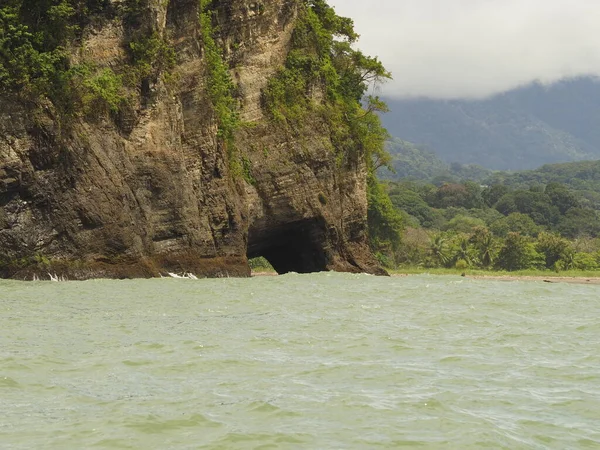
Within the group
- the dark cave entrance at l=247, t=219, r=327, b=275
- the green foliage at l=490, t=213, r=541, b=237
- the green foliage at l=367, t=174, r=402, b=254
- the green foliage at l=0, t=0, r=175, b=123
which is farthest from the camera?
the green foliage at l=490, t=213, r=541, b=237

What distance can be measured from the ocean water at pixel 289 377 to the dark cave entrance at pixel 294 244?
20.6m

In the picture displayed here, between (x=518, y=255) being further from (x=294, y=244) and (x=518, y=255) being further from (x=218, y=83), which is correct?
(x=218, y=83)

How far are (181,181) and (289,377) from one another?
2314cm

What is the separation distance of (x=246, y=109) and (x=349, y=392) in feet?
101

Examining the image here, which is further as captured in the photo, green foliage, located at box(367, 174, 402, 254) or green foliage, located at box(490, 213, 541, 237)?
green foliage, located at box(490, 213, 541, 237)

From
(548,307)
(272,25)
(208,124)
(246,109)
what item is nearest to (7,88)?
(208,124)

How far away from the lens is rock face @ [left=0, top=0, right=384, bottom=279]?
28.8m

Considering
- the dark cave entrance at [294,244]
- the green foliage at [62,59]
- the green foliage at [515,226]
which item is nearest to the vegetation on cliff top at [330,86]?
the dark cave entrance at [294,244]

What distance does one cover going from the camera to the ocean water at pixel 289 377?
830 centimetres

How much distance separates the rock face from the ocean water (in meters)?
9.03

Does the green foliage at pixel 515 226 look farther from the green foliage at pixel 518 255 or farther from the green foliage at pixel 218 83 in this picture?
the green foliage at pixel 218 83

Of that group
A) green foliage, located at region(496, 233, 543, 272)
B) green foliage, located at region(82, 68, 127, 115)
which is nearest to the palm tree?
green foliage, located at region(496, 233, 543, 272)

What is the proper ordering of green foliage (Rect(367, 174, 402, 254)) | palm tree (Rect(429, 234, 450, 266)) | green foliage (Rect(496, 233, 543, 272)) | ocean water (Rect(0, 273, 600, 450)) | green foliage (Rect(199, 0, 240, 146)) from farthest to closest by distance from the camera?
1. palm tree (Rect(429, 234, 450, 266))
2. green foliage (Rect(496, 233, 543, 272))
3. green foliage (Rect(367, 174, 402, 254))
4. green foliage (Rect(199, 0, 240, 146))
5. ocean water (Rect(0, 273, 600, 450))

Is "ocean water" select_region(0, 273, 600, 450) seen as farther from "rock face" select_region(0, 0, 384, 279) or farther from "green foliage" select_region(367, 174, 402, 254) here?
"green foliage" select_region(367, 174, 402, 254)
